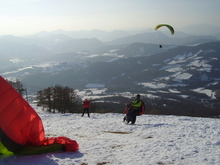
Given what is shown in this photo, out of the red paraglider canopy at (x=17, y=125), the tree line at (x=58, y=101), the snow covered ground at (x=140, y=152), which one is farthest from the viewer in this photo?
the tree line at (x=58, y=101)

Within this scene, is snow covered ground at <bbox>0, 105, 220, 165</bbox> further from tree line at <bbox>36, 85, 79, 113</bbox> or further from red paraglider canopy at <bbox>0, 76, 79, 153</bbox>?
tree line at <bbox>36, 85, 79, 113</bbox>

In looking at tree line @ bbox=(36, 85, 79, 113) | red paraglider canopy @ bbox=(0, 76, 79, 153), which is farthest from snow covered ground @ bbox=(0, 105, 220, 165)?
tree line @ bbox=(36, 85, 79, 113)

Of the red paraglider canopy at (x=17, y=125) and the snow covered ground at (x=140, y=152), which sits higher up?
the red paraglider canopy at (x=17, y=125)

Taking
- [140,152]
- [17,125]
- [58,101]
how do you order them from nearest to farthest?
1. [17,125]
2. [140,152]
3. [58,101]

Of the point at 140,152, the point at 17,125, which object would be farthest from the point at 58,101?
the point at 140,152

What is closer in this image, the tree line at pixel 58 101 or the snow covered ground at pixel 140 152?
the snow covered ground at pixel 140 152

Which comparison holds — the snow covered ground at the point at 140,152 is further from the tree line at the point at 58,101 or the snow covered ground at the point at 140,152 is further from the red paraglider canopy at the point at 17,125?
the tree line at the point at 58,101

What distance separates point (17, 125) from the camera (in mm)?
6059

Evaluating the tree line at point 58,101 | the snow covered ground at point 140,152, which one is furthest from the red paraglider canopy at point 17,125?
the tree line at point 58,101

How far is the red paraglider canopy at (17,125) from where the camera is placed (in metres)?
5.84

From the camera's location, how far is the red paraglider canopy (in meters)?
5.84

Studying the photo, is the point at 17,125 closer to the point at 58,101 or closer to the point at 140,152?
the point at 140,152

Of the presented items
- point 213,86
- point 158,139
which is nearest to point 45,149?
point 158,139

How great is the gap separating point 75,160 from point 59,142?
3.38 feet
